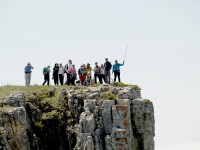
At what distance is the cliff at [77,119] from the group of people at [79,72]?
267 centimetres

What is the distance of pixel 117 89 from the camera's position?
208 ft

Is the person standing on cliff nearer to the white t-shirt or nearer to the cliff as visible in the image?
the cliff

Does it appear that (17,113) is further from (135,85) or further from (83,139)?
(135,85)

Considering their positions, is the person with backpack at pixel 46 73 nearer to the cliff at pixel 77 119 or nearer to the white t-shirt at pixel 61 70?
the white t-shirt at pixel 61 70

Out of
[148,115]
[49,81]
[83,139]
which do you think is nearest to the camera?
[83,139]

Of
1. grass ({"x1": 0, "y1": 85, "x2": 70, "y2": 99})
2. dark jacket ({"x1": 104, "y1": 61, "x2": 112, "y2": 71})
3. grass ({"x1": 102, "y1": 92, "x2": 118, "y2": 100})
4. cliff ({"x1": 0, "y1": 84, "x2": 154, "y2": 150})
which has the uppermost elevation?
dark jacket ({"x1": 104, "y1": 61, "x2": 112, "y2": 71})

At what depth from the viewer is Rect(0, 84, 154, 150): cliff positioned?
58188 mm

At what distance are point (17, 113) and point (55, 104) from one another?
6.97m

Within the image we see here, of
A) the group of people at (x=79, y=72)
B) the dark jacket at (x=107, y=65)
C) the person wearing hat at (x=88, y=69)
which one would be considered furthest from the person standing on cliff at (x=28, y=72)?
the dark jacket at (x=107, y=65)

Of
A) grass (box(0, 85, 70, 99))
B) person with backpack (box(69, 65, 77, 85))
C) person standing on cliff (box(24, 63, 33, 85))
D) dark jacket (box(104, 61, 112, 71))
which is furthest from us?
person standing on cliff (box(24, 63, 33, 85))

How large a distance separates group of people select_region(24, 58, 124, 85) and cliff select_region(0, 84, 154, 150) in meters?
2.67

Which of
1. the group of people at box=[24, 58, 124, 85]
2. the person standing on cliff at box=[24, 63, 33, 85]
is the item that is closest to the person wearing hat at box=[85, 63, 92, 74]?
the group of people at box=[24, 58, 124, 85]

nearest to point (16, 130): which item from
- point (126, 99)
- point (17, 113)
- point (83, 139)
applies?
point (17, 113)

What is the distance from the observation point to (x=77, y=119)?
62812 millimetres
